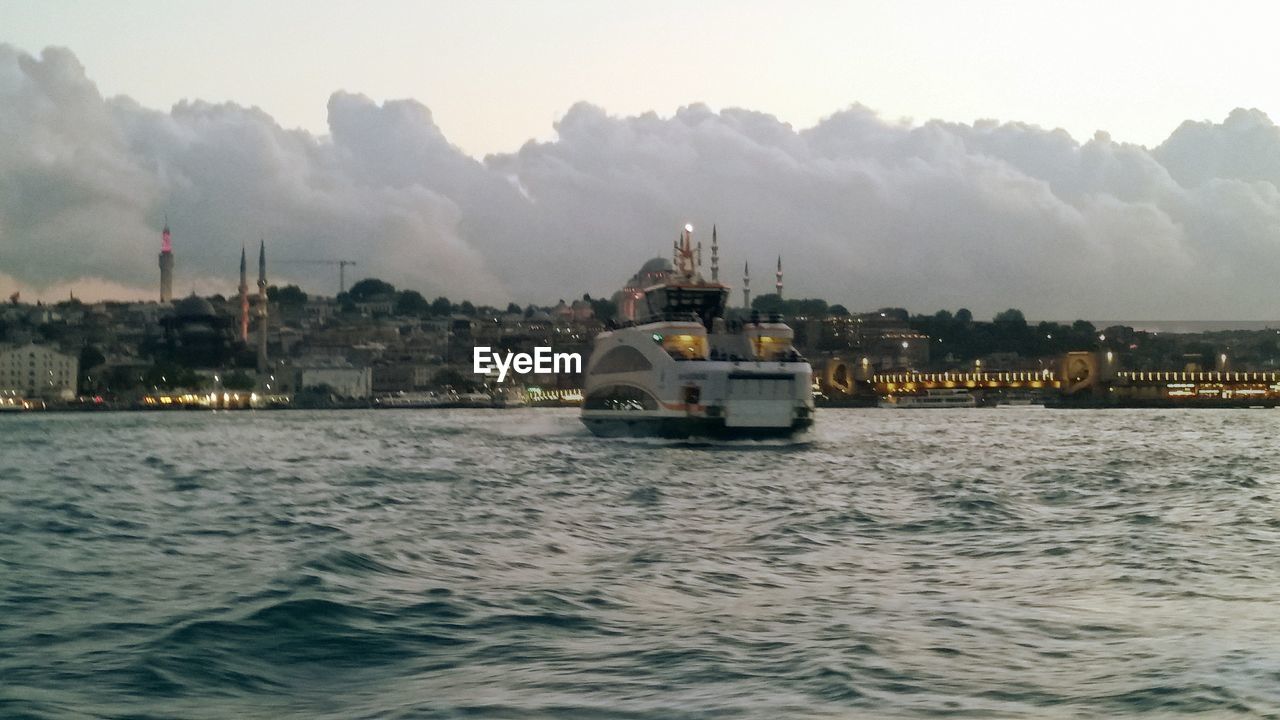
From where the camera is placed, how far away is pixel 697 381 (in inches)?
1847

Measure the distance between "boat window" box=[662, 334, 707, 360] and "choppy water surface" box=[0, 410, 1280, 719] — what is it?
24216mm

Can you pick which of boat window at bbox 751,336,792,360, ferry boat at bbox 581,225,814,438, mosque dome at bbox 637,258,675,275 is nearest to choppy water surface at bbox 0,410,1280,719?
ferry boat at bbox 581,225,814,438

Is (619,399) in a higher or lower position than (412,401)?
higher

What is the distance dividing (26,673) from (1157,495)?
22.3 meters

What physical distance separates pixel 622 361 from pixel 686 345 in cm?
392

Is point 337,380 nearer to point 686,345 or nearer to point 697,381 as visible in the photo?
point 686,345

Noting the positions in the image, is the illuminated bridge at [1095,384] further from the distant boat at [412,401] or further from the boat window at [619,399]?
the boat window at [619,399]

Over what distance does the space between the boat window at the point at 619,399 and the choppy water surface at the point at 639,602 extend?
2356 centimetres

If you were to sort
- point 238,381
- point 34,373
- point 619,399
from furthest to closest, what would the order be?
point 238,381 → point 34,373 → point 619,399

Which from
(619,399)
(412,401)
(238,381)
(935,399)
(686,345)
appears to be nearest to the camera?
(686,345)

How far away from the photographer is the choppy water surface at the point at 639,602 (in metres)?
7.96

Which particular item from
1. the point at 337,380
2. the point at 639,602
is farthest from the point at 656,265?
the point at 337,380

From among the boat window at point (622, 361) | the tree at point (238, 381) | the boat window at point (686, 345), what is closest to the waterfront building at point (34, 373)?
the tree at point (238, 381)

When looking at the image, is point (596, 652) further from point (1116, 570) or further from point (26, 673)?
point (1116, 570)
